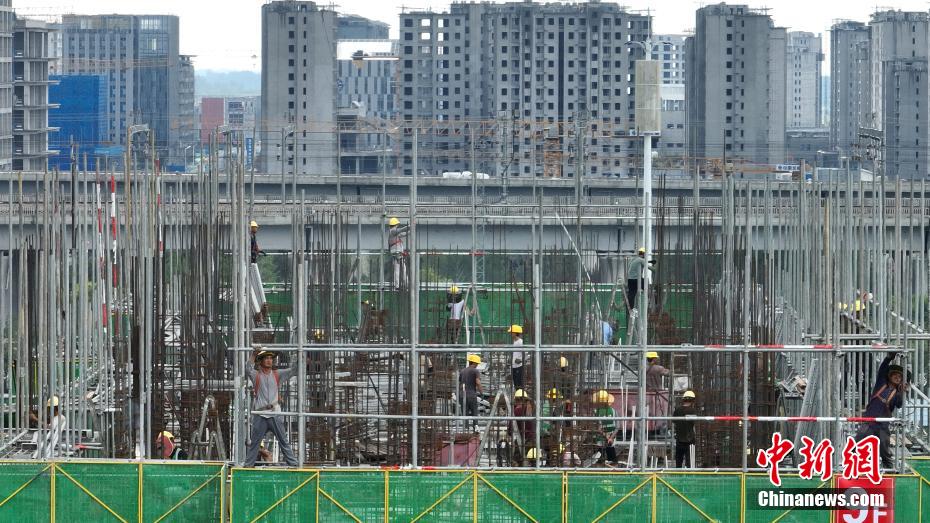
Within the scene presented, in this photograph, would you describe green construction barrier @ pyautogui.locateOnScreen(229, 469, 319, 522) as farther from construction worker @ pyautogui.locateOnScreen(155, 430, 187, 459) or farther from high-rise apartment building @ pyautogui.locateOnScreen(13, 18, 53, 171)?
high-rise apartment building @ pyautogui.locateOnScreen(13, 18, 53, 171)

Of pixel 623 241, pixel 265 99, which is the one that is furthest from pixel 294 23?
pixel 623 241

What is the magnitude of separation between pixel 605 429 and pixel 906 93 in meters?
110

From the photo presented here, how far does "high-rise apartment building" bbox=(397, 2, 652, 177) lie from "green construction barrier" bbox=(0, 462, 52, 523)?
112 meters

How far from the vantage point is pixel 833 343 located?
1449cm

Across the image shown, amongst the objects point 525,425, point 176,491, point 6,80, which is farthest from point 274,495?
point 6,80

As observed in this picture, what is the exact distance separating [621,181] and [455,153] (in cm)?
3293

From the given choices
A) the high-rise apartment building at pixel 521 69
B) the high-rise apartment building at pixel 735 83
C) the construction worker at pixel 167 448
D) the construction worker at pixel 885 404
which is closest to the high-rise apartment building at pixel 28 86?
the high-rise apartment building at pixel 521 69

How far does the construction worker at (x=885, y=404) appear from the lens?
1470 cm

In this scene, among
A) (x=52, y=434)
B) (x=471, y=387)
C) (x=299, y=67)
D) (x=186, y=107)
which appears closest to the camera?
(x=52, y=434)

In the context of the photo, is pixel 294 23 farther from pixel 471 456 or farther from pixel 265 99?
pixel 471 456

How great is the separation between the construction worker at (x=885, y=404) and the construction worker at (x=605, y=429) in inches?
118

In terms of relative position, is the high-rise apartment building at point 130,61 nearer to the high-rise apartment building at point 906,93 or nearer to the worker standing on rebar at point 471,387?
the high-rise apartment building at point 906,93

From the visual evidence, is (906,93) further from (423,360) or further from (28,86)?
(423,360)

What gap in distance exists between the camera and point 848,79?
14950cm
